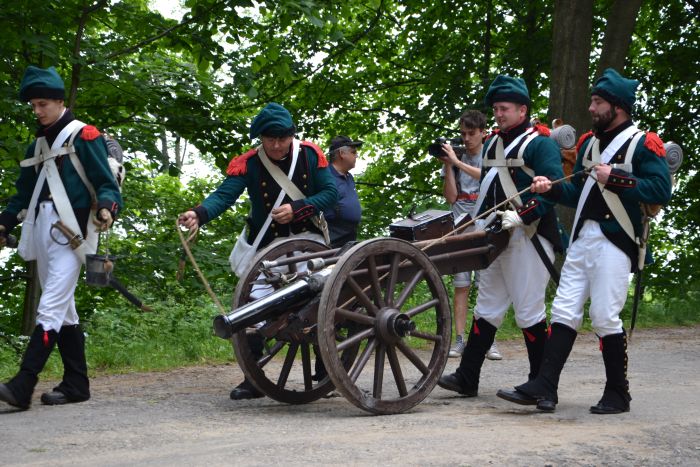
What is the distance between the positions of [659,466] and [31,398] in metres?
3.53

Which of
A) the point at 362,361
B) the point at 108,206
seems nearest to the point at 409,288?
the point at 362,361

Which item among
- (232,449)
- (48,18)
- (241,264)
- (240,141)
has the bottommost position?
(232,449)

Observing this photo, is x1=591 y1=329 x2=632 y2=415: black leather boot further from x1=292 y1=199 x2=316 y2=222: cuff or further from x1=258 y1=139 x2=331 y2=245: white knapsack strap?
x1=258 y1=139 x2=331 y2=245: white knapsack strap

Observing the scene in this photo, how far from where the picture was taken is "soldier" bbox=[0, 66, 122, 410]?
6.10 metres

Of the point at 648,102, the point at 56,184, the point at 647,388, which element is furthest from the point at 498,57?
the point at 56,184

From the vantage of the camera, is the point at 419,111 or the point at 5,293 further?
the point at 419,111

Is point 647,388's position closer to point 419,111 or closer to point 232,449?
point 232,449

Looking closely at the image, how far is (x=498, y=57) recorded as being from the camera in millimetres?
15438

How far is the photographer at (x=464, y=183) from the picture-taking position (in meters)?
8.18

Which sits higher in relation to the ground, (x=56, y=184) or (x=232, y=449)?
(x=56, y=184)

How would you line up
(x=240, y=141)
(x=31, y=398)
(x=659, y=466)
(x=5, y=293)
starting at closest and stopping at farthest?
(x=659, y=466) < (x=31, y=398) < (x=240, y=141) < (x=5, y=293)

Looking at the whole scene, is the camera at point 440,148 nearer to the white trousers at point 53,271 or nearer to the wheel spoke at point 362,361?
the wheel spoke at point 362,361

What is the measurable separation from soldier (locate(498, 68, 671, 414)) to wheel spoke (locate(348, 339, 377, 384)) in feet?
2.58

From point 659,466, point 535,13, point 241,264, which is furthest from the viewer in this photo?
point 535,13
